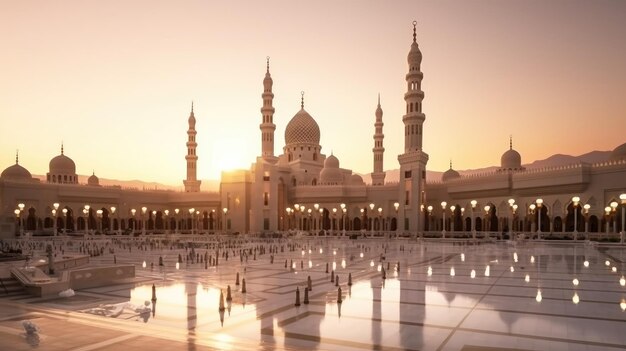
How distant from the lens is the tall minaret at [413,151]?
5209 cm

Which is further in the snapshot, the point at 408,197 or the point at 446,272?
the point at 408,197

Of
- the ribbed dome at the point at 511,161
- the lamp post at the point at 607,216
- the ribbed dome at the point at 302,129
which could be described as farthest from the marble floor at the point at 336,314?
the ribbed dome at the point at 302,129

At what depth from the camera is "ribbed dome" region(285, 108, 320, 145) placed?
7706 cm

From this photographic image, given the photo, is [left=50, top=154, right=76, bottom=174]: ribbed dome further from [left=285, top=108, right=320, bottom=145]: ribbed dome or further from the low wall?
the low wall

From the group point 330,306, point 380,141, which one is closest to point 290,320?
point 330,306

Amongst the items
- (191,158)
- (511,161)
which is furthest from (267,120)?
(511,161)

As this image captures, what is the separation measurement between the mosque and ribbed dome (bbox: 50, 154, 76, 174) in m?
0.16

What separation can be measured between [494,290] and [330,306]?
19.4ft

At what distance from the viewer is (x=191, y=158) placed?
75.8 metres

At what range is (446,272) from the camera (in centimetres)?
1975

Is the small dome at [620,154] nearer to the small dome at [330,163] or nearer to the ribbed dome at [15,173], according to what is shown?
the small dome at [330,163]

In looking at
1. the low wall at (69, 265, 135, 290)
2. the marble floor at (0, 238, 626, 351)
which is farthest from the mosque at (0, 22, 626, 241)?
the marble floor at (0, 238, 626, 351)

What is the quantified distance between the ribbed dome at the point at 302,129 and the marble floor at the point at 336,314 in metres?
58.9

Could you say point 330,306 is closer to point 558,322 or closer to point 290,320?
point 290,320
